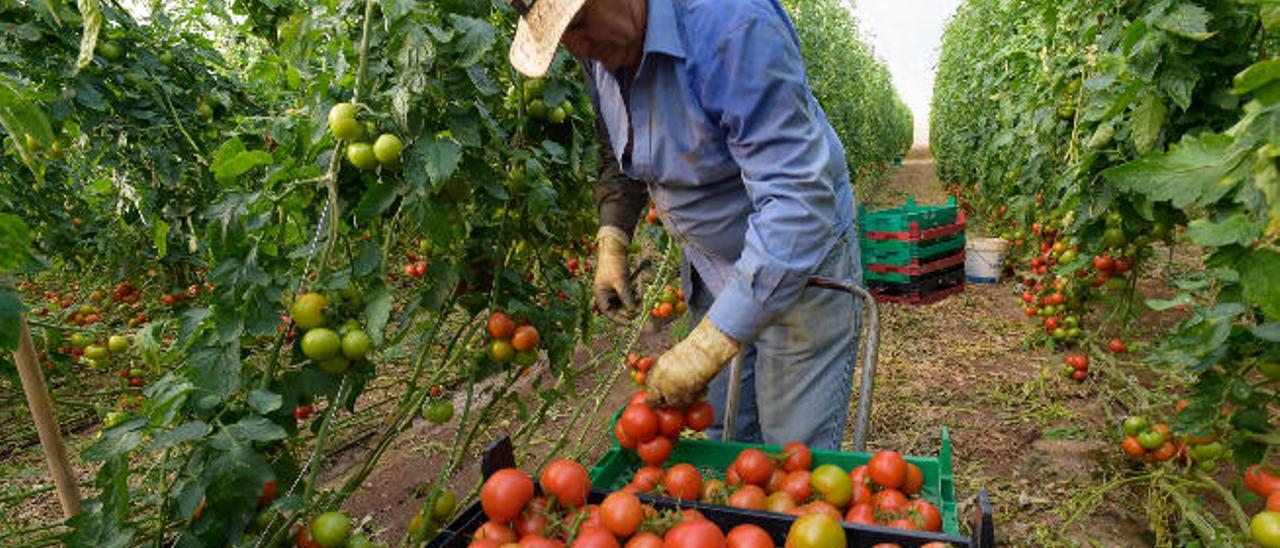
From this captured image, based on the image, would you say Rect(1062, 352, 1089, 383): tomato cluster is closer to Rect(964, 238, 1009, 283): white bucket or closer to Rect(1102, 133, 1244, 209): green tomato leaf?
Rect(964, 238, 1009, 283): white bucket

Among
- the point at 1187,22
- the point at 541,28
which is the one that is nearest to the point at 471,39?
the point at 541,28

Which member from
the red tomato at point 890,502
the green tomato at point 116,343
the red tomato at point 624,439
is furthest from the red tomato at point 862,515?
the green tomato at point 116,343

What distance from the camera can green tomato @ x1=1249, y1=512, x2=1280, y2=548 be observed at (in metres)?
1.32

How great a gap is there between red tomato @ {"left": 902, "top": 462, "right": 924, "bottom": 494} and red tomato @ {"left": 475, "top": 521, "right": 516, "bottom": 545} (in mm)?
773

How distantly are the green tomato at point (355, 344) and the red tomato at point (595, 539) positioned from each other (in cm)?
68

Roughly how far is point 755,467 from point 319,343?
964 millimetres

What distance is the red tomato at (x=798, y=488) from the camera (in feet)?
4.76

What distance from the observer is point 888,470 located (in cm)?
142

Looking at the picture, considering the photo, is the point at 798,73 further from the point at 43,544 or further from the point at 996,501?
the point at 43,544

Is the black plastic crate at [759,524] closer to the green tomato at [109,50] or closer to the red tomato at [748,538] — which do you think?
the red tomato at [748,538]

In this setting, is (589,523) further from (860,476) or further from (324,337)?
(324,337)

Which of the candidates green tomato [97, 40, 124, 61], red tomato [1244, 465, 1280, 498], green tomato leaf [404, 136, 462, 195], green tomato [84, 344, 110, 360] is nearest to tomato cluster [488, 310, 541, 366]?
green tomato leaf [404, 136, 462, 195]

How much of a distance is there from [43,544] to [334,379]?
133cm

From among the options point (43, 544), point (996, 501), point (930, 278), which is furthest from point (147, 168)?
point (930, 278)
